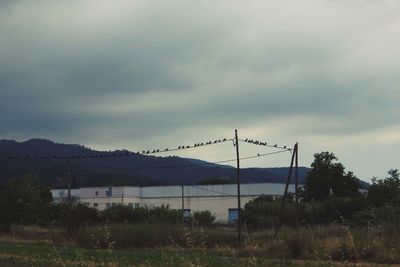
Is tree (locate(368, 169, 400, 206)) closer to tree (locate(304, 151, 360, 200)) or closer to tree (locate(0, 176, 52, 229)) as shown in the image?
tree (locate(304, 151, 360, 200))

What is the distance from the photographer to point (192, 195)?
99062 mm

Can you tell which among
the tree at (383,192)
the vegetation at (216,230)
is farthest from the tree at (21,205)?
the tree at (383,192)

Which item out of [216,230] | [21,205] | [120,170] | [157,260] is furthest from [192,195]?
[157,260]

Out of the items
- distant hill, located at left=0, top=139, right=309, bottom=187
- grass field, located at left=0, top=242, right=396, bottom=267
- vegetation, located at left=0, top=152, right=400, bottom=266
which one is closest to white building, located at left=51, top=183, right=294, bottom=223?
distant hill, located at left=0, top=139, right=309, bottom=187

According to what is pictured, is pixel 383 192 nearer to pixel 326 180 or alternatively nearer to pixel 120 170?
pixel 326 180

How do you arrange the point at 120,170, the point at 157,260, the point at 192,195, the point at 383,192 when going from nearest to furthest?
the point at 157,260 → the point at 383,192 → the point at 192,195 → the point at 120,170

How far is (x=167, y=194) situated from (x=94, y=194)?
17599 millimetres

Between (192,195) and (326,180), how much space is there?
86.0ft

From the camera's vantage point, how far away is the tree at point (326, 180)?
3196 inches

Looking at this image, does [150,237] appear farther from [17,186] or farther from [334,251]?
[17,186]

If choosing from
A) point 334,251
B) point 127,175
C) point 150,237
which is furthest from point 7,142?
point 334,251

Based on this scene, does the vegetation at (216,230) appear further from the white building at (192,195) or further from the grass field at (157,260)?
the white building at (192,195)

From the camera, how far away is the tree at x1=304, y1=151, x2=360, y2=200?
3196 inches

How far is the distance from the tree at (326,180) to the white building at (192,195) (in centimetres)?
987
